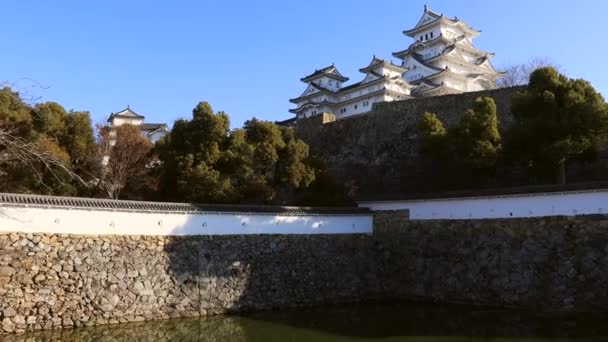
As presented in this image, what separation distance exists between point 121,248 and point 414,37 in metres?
27.2

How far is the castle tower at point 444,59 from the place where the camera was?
27.2 m

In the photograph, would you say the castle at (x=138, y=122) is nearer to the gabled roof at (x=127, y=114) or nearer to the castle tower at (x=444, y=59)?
the gabled roof at (x=127, y=114)

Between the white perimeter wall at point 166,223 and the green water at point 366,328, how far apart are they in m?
1.74

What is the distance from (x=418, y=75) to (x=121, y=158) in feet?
60.7

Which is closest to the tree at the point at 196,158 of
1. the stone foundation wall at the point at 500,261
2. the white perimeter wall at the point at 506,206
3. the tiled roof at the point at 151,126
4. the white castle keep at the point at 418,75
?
the white perimeter wall at the point at 506,206

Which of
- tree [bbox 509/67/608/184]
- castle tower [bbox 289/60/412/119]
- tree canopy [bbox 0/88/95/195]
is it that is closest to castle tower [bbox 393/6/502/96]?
castle tower [bbox 289/60/412/119]

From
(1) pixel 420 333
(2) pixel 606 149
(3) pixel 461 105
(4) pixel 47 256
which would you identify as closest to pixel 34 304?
(4) pixel 47 256

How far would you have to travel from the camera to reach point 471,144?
43.6 feet

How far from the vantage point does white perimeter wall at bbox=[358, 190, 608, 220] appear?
9.93 metres

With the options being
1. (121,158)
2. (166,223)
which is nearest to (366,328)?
(166,223)

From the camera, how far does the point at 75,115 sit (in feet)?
47.6

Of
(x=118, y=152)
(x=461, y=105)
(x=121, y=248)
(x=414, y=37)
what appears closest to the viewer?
(x=121, y=248)

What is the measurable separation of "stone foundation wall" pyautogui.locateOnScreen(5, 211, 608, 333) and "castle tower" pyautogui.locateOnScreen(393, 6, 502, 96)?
53.2 ft

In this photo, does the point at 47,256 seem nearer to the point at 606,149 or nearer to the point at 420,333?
the point at 420,333
